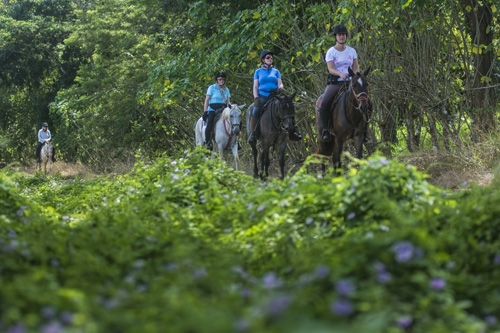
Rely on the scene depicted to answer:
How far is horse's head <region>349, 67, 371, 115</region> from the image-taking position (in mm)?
14294

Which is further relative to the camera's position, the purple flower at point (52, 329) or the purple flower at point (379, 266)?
the purple flower at point (379, 266)

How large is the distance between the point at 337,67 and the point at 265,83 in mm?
2872

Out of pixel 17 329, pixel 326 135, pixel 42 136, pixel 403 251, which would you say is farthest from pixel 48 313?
pixel 42 136

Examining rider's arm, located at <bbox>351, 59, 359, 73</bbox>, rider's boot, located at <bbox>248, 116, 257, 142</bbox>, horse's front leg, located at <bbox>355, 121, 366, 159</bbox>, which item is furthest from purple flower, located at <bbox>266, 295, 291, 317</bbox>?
rider's boot, located at <bbox>248, 116, 257, 142</bbox>

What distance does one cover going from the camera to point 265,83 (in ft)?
59.1

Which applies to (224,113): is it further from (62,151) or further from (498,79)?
(62,151)

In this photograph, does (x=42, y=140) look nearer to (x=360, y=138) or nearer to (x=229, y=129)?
(x=229, y=129)

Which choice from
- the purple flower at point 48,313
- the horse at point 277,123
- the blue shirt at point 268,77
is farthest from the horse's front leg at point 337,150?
the purple flower at point 48,313

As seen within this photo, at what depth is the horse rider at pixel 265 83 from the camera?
17.8 m

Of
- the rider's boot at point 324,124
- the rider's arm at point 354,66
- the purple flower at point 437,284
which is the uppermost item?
the rider's arm at point 354,66

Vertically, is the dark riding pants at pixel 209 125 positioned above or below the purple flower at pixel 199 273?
below

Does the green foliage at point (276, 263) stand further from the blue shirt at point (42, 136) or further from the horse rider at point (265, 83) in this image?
Result: the blue shirt at point (42, 136)

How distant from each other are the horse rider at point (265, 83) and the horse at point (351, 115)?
190 cm

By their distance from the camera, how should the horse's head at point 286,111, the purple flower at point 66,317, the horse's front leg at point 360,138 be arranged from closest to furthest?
the purple flower at point 66,317, the horse's front leg at point 360,138, the horse's head at point 286,111
